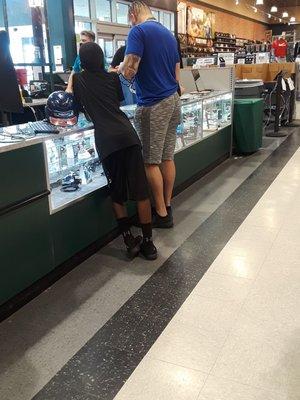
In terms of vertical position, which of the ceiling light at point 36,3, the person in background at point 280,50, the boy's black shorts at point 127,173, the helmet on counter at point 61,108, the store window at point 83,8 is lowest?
the boy's black shorts at point 127,173

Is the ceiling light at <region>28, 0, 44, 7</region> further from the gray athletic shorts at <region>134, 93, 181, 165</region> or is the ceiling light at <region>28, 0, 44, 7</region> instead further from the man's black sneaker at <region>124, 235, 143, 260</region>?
the man's black sneaker at <region>124, 235, 143, 260</region>

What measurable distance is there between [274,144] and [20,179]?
→ 509 cm

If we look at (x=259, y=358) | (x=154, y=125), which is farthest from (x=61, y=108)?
(x=259, y=358)

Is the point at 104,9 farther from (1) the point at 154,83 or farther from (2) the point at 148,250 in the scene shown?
(2) the point at 148,250

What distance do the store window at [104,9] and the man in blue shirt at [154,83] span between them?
7787 millimetres

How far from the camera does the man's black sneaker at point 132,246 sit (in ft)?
9.07

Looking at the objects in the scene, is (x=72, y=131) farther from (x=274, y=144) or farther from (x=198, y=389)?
(x=274, y=144)

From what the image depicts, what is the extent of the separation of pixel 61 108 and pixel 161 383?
1636 millimetres

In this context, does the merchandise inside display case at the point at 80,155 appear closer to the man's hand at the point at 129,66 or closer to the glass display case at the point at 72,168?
the glass display case at the point at 72,168

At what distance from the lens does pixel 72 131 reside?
2457 mm

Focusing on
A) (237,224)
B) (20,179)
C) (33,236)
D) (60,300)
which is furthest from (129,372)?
(237,224)

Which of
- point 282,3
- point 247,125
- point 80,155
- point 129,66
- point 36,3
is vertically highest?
point 282,3

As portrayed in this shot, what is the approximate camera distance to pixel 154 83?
2.94 meters

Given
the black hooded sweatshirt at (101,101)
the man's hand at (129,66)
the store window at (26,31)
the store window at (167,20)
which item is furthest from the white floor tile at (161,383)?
the store window at (167,20)
